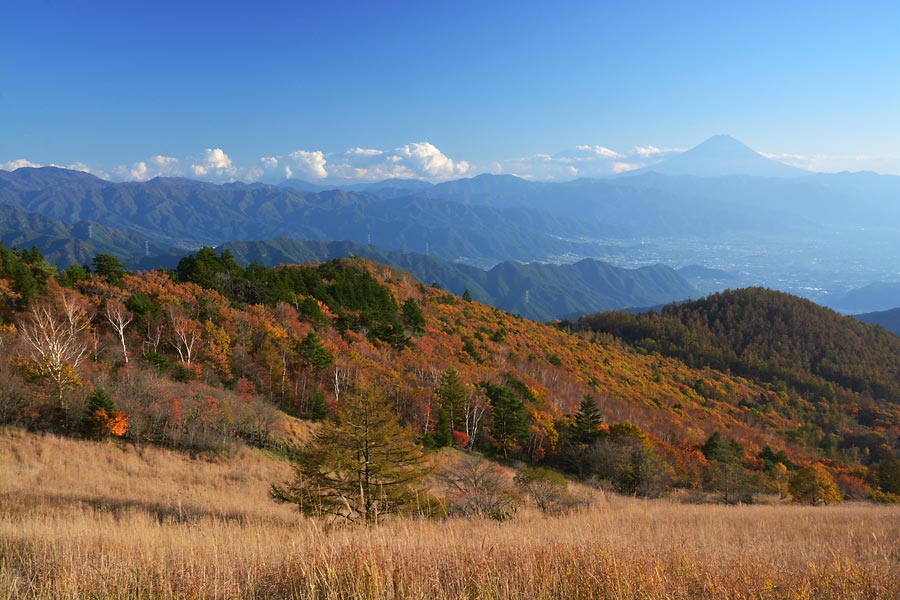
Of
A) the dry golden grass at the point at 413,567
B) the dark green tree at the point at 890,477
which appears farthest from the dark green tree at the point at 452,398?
A: the dark green tree at the point at 890,477

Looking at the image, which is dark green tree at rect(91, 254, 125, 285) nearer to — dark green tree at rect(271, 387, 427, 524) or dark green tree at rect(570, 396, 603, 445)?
dark green tree at rect(271, 387, 427, 524)

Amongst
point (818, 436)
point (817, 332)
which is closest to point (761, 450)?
point (818, 436)

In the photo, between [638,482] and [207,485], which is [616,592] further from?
[638,482]

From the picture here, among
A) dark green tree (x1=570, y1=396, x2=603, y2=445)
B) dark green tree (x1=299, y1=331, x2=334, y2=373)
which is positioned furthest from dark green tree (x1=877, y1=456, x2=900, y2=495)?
dark green tree (x1=299, y1=331, x2=334, y2=373)

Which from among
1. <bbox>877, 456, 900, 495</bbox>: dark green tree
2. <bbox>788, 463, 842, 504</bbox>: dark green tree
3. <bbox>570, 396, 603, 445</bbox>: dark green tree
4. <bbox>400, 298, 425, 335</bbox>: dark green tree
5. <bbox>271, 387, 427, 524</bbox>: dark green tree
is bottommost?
<bbox>877, 456, 900, 495</bbox>: dark green tree

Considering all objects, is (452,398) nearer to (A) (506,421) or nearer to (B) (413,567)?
(A) (506,421)

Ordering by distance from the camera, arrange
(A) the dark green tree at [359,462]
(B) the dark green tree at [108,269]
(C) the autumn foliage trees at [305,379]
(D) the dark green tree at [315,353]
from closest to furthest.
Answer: (A) the dark green tree at [359,462]
(C) the autumn foliage trees at [305,379]
(D) the dark green tree at [315,353]
(B) the dark green tree at [108,269]

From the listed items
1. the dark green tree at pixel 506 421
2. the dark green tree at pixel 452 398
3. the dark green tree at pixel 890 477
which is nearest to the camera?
the dark green tree at pixel 506 421

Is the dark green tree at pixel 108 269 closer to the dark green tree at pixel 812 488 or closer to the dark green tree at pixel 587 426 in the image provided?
the dark green tree at pixel 587 426

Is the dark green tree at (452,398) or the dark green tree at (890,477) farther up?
the dark green tree at (452,398)

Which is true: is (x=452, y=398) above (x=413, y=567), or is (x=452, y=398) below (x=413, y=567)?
below

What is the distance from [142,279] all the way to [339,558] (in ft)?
117

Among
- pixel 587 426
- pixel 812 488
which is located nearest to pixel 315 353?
pixel 587 426

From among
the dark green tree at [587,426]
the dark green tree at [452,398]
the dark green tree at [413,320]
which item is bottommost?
the dark green tree at [587,426]
